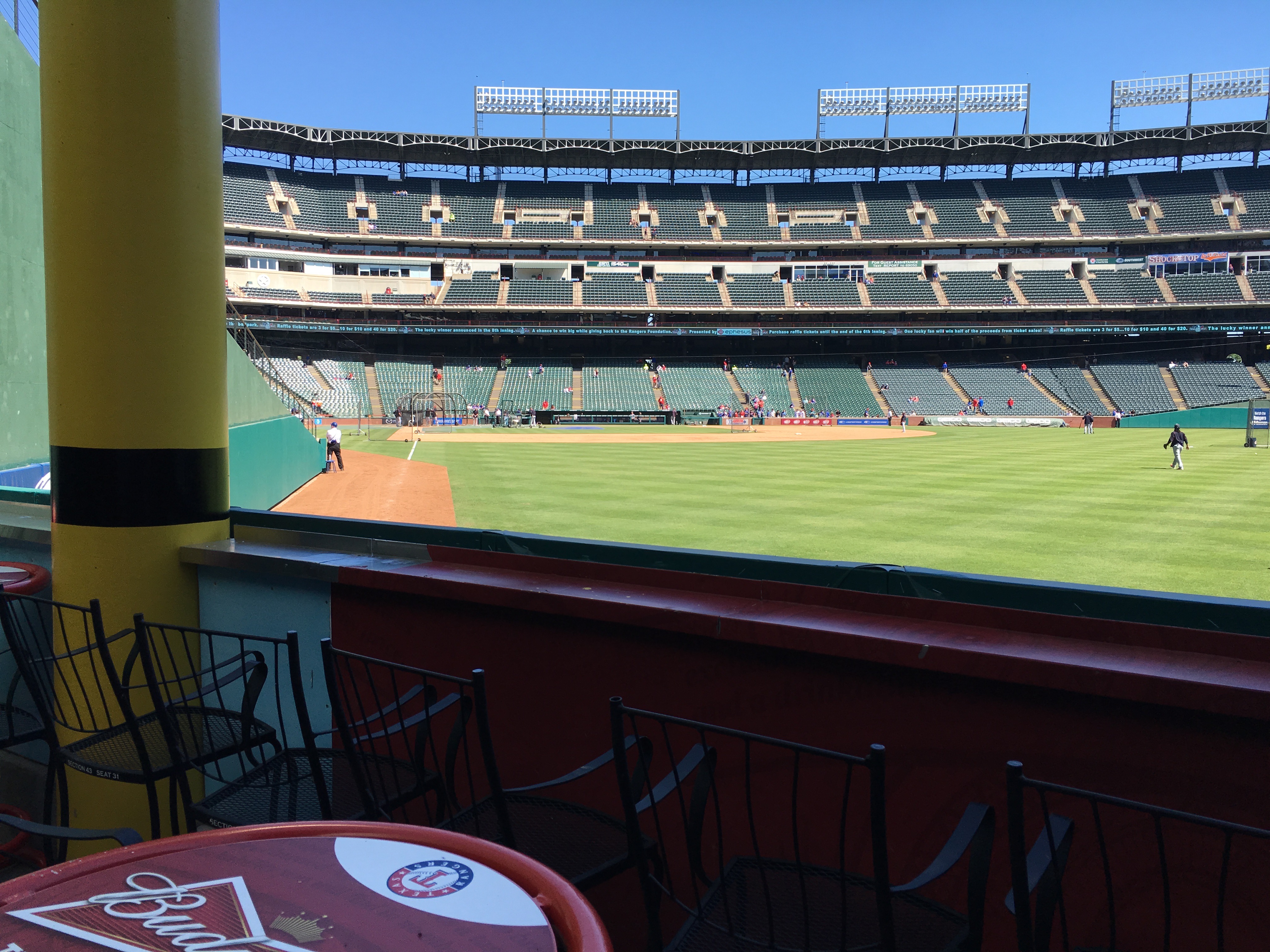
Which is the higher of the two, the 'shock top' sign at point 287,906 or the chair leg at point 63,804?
the 'shock top' sign at point 287,906

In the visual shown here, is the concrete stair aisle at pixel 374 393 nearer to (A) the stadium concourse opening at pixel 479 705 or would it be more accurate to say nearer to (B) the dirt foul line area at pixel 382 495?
(B) the dirt foul line area at pixel 382 495

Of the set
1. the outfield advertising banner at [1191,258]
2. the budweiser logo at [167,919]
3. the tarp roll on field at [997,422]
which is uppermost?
the outfield advertising banner at [1191,258]

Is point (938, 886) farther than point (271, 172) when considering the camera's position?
No

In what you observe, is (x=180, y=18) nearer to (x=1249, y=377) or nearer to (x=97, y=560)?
(x=97, y=560)

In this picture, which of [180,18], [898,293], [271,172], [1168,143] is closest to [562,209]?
[271,172]

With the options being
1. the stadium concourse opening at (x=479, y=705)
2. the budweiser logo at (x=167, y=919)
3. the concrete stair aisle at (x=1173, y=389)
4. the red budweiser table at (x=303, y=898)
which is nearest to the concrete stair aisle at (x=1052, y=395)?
the concrete stair aisle at (x=1173, y=389)

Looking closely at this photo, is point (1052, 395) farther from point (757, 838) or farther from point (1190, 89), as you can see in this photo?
point (757, 838)

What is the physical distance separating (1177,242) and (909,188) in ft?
67.8

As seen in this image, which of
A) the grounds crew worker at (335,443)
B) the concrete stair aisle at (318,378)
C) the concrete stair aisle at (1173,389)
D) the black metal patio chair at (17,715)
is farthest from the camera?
the concrete stair aisle at (318,378)

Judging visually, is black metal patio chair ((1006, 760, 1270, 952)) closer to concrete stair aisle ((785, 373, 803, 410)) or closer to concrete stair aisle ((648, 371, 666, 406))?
concrete stair aisle ((648, 371, 666, 406))

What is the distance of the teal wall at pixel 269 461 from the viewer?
11188 mm

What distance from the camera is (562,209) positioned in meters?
66.8

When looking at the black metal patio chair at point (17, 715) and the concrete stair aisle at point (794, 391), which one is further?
the concrete stair aisle at point (794, 391)

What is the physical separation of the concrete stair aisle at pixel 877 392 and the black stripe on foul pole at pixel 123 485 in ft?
187
